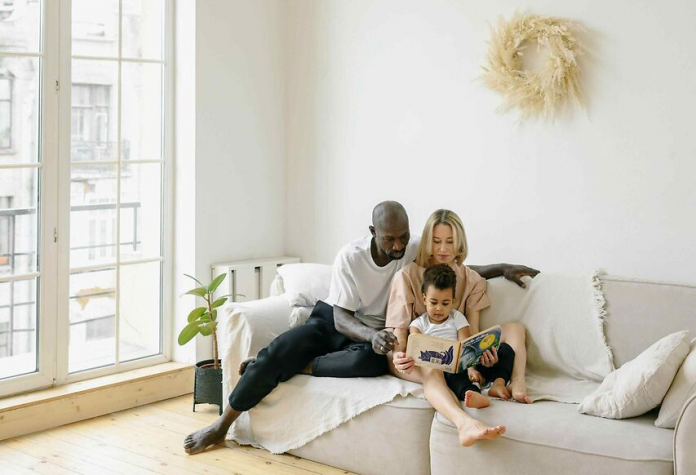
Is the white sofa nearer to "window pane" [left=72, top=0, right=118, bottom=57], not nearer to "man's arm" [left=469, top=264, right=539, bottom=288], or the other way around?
"man's arm" [left=469, top=264, right=539, bottom=288]

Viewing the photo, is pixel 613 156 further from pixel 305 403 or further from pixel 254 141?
pixel 254 141

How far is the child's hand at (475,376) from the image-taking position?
306 cm

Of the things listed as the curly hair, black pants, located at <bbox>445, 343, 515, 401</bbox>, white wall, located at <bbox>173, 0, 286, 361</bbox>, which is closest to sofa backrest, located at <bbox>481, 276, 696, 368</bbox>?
black pants, located at <bbox>445, 343, 515, 401</bbox>

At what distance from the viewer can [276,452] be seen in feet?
10.8

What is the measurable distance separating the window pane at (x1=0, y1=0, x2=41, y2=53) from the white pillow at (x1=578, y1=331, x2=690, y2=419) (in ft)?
9.08

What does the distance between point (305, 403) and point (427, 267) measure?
0.72 metres

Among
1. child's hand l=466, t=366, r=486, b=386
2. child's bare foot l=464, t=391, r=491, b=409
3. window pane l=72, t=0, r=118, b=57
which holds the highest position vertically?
window pane l=72, t=0, r=118, b=57

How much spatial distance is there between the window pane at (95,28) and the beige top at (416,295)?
1.85 m

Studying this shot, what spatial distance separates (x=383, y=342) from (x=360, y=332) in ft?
0.60

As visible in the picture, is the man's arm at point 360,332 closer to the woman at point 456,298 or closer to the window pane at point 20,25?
the woman at point 456,298

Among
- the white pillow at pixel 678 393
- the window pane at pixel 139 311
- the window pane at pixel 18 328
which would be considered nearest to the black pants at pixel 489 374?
the white pillow at pixel 678 393

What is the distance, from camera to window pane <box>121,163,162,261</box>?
13.4ft

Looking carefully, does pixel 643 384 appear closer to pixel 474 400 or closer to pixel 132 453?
pixel 474 400

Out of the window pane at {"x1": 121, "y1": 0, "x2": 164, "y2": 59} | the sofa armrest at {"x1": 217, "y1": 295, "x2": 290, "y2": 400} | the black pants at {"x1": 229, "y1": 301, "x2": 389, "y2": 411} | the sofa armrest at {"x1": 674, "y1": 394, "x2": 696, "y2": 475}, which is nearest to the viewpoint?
the sofa armrest at {"x1": 674, "y1": 394, "x2": 696, "y2": 475}
